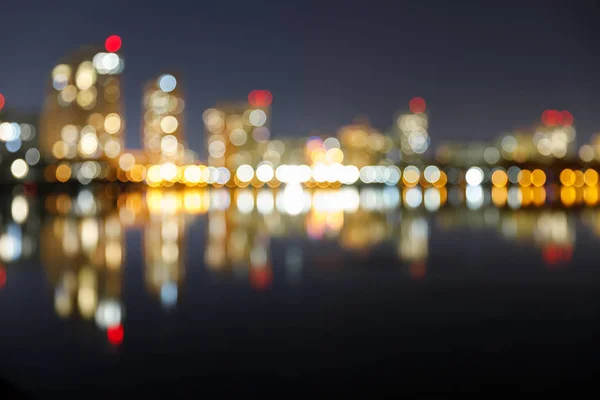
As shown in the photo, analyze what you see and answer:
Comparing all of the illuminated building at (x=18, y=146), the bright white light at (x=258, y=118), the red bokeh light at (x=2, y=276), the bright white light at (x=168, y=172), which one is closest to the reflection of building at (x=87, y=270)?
the red bokeh light at (x=2, y=276)

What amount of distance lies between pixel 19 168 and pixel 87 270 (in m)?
81.4

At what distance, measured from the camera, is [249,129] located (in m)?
153

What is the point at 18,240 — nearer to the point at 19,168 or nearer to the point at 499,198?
the point at 499,198

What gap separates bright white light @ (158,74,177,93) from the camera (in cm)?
13475

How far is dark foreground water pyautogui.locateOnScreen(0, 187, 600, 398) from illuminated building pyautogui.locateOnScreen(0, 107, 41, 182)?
7546 centimetres

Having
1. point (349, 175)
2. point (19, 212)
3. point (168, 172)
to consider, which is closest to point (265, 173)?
point (349, 175)

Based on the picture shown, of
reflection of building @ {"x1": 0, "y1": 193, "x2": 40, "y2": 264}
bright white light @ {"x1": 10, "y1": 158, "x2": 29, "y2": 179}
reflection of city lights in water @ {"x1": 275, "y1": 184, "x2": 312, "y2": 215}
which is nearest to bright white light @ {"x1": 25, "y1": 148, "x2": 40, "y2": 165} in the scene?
bright white light @ {"x1": 10, "y1": 158, "x2": 29, "y2": 179}

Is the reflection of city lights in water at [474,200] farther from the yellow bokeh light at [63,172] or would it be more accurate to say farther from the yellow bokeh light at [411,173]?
the yellow bokeh light at [411,173]

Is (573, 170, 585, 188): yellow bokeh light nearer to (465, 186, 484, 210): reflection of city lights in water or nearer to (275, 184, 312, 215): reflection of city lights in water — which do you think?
(465, 186, 484, 210): reflection of city lights in water

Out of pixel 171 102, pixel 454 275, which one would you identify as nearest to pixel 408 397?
pixel 454 275

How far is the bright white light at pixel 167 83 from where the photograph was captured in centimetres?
13475

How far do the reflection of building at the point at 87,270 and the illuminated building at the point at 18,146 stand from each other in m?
70.0

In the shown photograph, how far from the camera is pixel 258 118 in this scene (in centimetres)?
15212

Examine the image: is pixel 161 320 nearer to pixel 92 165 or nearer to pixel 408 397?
pixel 408 397
